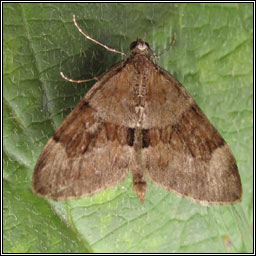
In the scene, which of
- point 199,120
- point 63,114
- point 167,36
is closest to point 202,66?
point 167,36

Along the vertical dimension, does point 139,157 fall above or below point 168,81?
below

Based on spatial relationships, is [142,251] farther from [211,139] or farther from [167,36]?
[167,36]

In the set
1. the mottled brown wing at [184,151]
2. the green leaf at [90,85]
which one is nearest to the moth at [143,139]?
the mottled brown wing at [184,151]

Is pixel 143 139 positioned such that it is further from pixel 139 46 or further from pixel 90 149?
pixel 139 46

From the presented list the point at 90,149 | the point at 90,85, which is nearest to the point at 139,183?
the point at 90,149

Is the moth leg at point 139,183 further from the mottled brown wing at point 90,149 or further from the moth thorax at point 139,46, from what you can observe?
the moth thorax at point 139,46

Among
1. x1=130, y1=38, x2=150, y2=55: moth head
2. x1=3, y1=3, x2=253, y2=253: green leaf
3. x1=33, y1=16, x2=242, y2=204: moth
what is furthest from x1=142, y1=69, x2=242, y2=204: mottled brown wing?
x1=3, y1=3, x2=253, y2=253: green leaf

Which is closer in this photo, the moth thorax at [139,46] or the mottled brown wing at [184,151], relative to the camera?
the mottled brown wing at [184,151]
